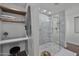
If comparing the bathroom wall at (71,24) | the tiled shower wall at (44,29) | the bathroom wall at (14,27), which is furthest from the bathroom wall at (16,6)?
the bathroom wall at (71,24)

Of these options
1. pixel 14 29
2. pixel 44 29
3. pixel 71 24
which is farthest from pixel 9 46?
pixel 71 24

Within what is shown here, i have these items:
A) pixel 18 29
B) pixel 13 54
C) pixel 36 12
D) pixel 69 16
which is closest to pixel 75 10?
pixel 69 16

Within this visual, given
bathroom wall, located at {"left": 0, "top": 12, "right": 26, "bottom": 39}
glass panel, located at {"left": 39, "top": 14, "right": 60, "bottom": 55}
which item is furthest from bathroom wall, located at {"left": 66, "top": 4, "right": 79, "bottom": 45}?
bathroom wall, located at {"left": 0, "top": 12, "right": 26, "bottom": 39}

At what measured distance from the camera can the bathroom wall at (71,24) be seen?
1021 mm

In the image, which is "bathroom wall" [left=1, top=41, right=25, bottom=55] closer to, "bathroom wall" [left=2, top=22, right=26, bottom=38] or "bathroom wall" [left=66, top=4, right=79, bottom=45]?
"bathroom wall" [left=2, top=22, right=26, bottom=38]

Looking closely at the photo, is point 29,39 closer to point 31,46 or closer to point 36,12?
point 31,46

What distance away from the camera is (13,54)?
40.9 inches

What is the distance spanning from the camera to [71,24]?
104 centimetres

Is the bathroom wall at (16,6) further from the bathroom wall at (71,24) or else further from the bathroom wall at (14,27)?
the bathroom wall at (71,24)

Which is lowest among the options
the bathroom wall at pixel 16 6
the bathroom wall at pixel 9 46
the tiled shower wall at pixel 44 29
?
the bathroom wall at pixel 9 46

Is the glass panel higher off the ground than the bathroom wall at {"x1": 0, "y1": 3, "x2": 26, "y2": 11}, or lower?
lower

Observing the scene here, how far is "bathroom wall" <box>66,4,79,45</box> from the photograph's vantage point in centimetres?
102

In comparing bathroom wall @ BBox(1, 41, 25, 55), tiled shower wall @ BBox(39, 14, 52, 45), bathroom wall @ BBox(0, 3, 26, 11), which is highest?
bathroom wall @ BBox(0, 3, 26, 11)

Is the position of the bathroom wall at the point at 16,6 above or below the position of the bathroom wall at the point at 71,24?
above
